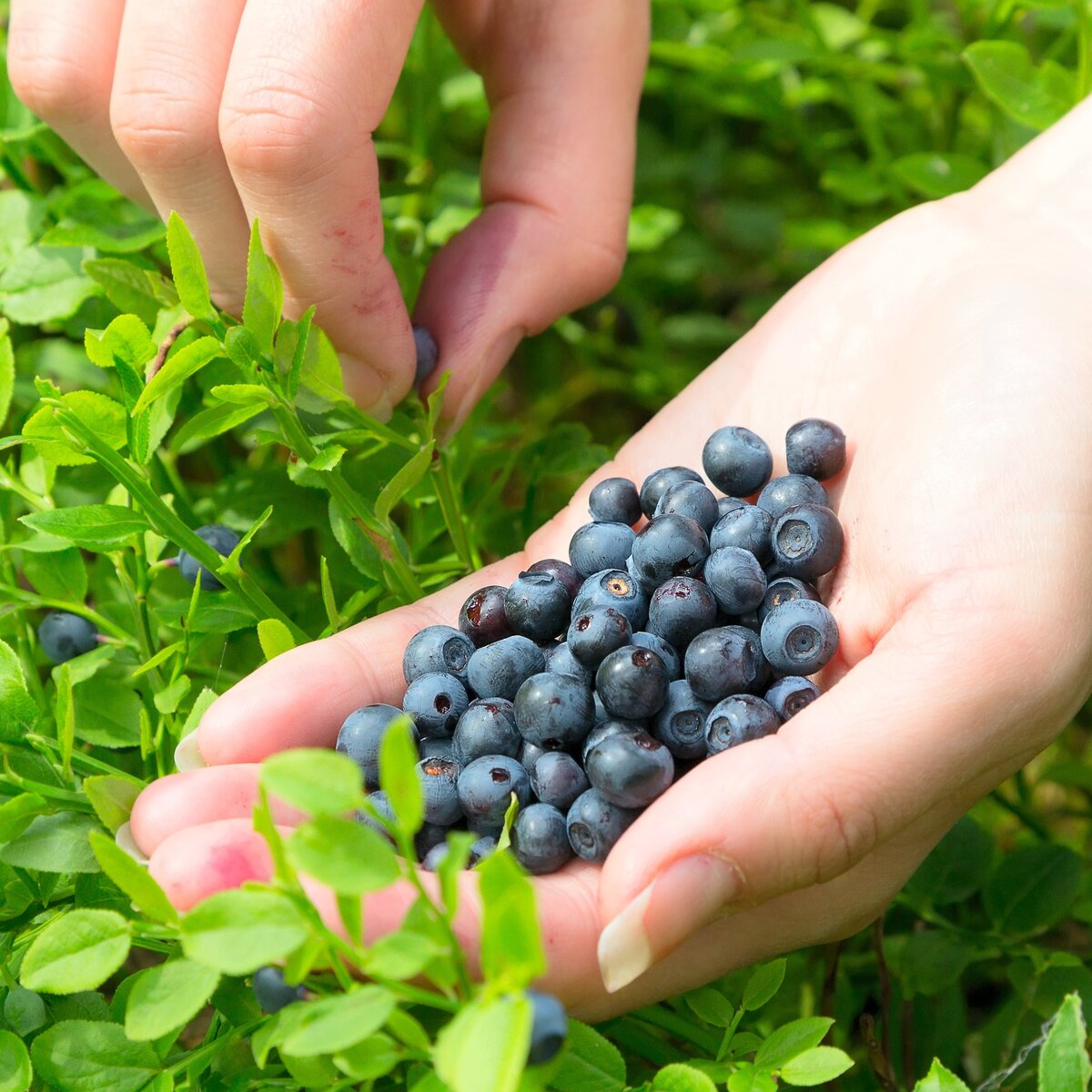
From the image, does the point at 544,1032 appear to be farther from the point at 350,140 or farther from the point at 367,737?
the point at 350,140

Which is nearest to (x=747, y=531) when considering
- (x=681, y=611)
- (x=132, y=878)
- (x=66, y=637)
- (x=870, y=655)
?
(x=681, y=611)

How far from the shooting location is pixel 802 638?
162 cm

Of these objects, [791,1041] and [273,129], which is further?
[273,129]

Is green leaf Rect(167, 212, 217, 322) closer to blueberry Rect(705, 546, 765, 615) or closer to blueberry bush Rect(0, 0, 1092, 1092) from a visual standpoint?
blueberry bush Rect(0, 0, 1092, 1092)

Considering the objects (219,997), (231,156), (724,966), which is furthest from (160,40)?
(724,966)

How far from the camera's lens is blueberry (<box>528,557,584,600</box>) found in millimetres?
1830

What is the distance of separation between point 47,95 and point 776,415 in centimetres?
138

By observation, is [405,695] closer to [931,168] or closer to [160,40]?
[160,40]

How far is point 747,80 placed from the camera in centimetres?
296

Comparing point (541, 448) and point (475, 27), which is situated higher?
point (475, 27)

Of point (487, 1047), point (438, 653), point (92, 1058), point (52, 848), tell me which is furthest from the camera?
point (438, 653)

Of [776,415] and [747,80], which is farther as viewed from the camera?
[747,80]

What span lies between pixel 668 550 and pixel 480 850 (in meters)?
0.56

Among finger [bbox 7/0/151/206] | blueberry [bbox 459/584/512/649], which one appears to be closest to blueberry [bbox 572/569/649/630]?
blueberry [bbox 459/584/512/649]
